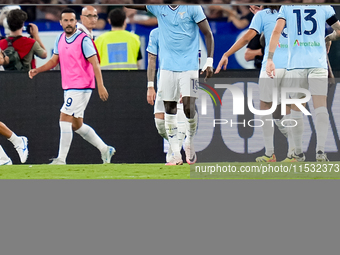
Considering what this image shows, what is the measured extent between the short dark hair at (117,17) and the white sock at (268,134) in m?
1.99

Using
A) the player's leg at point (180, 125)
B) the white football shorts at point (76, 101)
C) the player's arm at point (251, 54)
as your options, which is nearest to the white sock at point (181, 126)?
the player's leg at point (180, 125)

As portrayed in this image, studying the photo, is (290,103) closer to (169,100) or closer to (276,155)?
(276,155)

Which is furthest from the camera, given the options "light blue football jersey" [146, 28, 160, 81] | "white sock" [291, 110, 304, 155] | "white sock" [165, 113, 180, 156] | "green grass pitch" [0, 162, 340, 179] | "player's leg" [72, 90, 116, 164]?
"player's leg" [72, 90, 116, 164]

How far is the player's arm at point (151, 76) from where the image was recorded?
7.11 meters

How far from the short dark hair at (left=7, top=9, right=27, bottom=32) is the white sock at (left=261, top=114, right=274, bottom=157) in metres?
3.05

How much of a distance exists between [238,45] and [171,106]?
107cm

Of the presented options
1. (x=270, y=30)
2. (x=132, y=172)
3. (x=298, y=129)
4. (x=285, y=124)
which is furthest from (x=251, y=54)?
(x=132, y=172)

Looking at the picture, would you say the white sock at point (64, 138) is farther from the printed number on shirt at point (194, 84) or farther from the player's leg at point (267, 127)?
the player's leg at point (267, 127)

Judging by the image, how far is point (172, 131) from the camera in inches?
282

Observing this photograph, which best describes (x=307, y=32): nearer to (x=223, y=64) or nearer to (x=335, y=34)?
(x=335, y=34)

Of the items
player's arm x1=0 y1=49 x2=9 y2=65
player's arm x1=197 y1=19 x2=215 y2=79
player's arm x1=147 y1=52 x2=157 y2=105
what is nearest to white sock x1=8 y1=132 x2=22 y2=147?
player's arm x1=0 y1=49 x2=9 y2=65

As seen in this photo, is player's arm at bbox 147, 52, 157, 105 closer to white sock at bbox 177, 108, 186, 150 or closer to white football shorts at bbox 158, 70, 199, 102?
white football shorts at bbox 158, 70, 199, 102

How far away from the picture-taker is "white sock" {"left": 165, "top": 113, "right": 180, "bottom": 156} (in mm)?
7141

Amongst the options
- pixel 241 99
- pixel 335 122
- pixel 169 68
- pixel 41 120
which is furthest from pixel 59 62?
pixel 335 122
